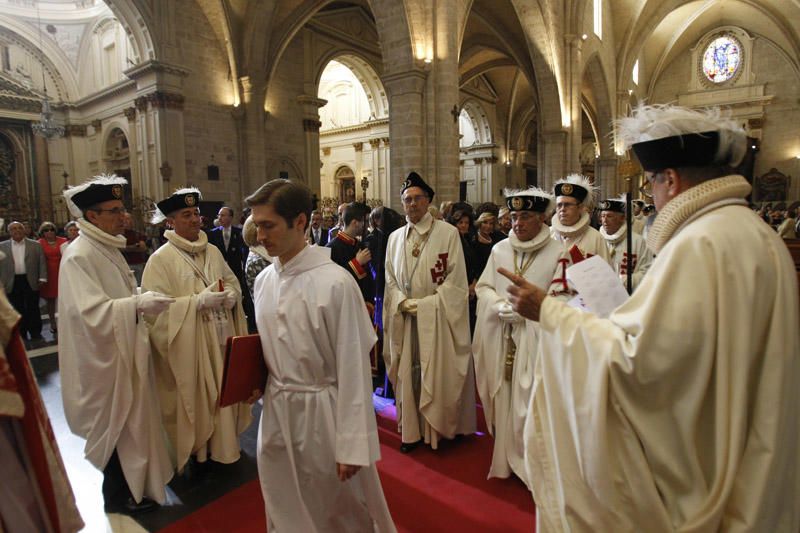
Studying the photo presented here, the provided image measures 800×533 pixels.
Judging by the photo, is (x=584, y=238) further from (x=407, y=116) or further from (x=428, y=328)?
(x=407, y=116)

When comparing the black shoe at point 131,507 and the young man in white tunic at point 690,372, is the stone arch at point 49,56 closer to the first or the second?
the black shoe at point 131,507

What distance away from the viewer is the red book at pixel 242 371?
2051mm

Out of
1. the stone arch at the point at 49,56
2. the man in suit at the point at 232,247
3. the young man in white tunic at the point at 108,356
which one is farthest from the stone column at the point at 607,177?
the stone arch at the point at 49,56

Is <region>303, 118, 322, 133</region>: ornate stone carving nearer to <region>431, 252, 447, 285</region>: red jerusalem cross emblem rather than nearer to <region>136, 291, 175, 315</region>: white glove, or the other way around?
<region>431, 252, 447, 285</region>: red jerusalem cross emblem

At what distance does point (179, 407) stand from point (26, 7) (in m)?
24.5

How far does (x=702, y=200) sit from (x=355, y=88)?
2636cm

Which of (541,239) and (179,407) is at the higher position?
(541,239)

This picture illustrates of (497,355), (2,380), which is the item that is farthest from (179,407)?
(497,355)

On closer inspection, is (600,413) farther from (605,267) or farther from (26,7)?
(26,7)

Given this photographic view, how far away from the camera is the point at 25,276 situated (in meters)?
7.89

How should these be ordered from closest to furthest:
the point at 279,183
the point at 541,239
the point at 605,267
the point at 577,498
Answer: the point at 577,498, the point at 605,267, the point at 279,183, the point at 541,239

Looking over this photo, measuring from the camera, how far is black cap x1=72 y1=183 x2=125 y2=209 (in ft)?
9.64

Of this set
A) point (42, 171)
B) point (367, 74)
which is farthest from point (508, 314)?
point (42, 171)

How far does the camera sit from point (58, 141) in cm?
2075
